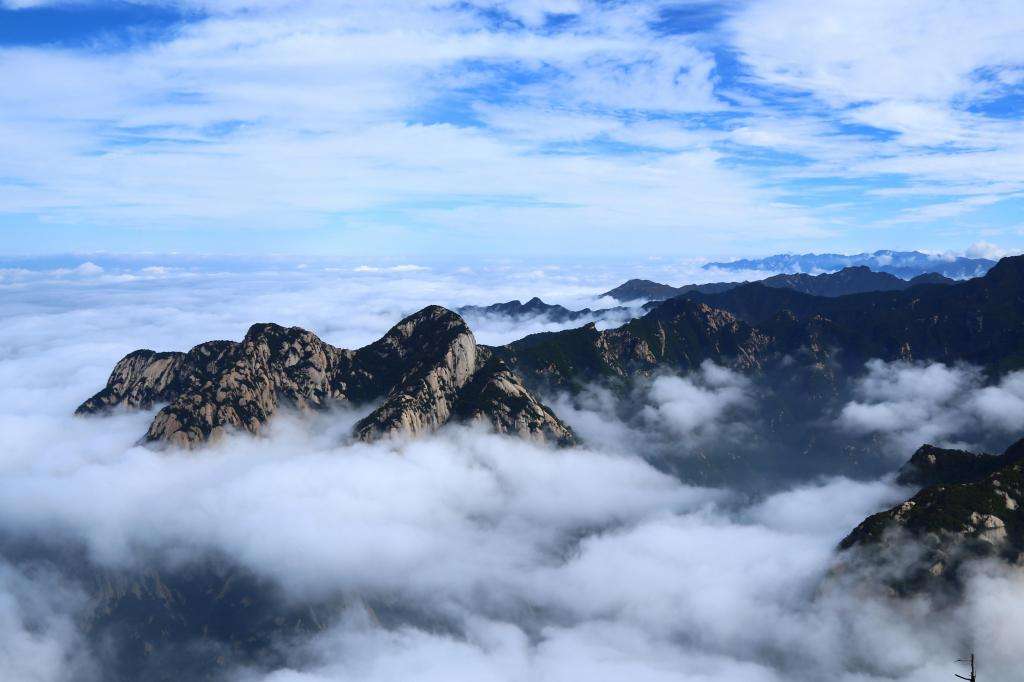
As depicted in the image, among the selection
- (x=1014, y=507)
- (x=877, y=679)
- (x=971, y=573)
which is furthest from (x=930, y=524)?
(x=877, y=679)

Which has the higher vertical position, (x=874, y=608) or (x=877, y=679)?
(x=874, y=608)

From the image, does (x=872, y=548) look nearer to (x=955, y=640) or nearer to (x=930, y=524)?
(x=930, y=524)

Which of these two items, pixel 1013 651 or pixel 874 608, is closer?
pixel 1013 651

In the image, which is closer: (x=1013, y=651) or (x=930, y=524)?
(x=1013, y=651)

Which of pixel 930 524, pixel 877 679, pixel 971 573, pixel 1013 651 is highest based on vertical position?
pixel 930 524

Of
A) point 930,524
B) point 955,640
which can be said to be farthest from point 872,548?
point 955,640

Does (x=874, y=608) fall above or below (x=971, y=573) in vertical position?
below

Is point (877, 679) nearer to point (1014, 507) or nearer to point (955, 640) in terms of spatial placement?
point (955, 640)

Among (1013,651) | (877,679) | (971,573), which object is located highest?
(971,573)
